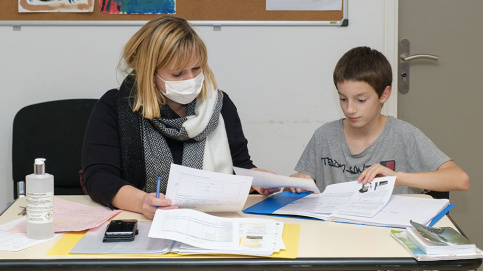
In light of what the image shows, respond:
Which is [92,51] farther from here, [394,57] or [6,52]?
[394,57]

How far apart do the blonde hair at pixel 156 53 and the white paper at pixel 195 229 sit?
544 mm

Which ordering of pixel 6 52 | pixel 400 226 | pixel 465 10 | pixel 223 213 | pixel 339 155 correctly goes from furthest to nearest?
pixel 465 10
pixel 6 52
pixel 339 155
pixel 223 213
pixel 400 226

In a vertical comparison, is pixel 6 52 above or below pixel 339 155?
above

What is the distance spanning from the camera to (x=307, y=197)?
189cm

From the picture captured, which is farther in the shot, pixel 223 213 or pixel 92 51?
pixel 92 51

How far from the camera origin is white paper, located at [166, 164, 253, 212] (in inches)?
60.1

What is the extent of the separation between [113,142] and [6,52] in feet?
4.05

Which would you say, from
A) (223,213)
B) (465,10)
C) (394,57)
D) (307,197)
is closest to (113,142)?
(223,213)

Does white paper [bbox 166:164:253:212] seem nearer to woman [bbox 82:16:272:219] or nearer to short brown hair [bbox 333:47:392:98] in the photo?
woman [bbox 82:16:272:219]

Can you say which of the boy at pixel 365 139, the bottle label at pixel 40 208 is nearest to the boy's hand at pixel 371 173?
the boy at pixel 365 139

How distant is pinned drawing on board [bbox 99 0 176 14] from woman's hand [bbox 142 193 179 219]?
4.70ft

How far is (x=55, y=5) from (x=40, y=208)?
65.7 inches

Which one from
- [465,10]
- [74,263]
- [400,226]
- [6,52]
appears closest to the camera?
[74,263]

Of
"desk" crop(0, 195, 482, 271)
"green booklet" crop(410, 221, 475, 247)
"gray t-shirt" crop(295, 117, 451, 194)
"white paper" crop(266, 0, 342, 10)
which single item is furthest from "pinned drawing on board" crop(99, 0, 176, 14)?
"green booklet" crop(410, 221, 475, 247)
